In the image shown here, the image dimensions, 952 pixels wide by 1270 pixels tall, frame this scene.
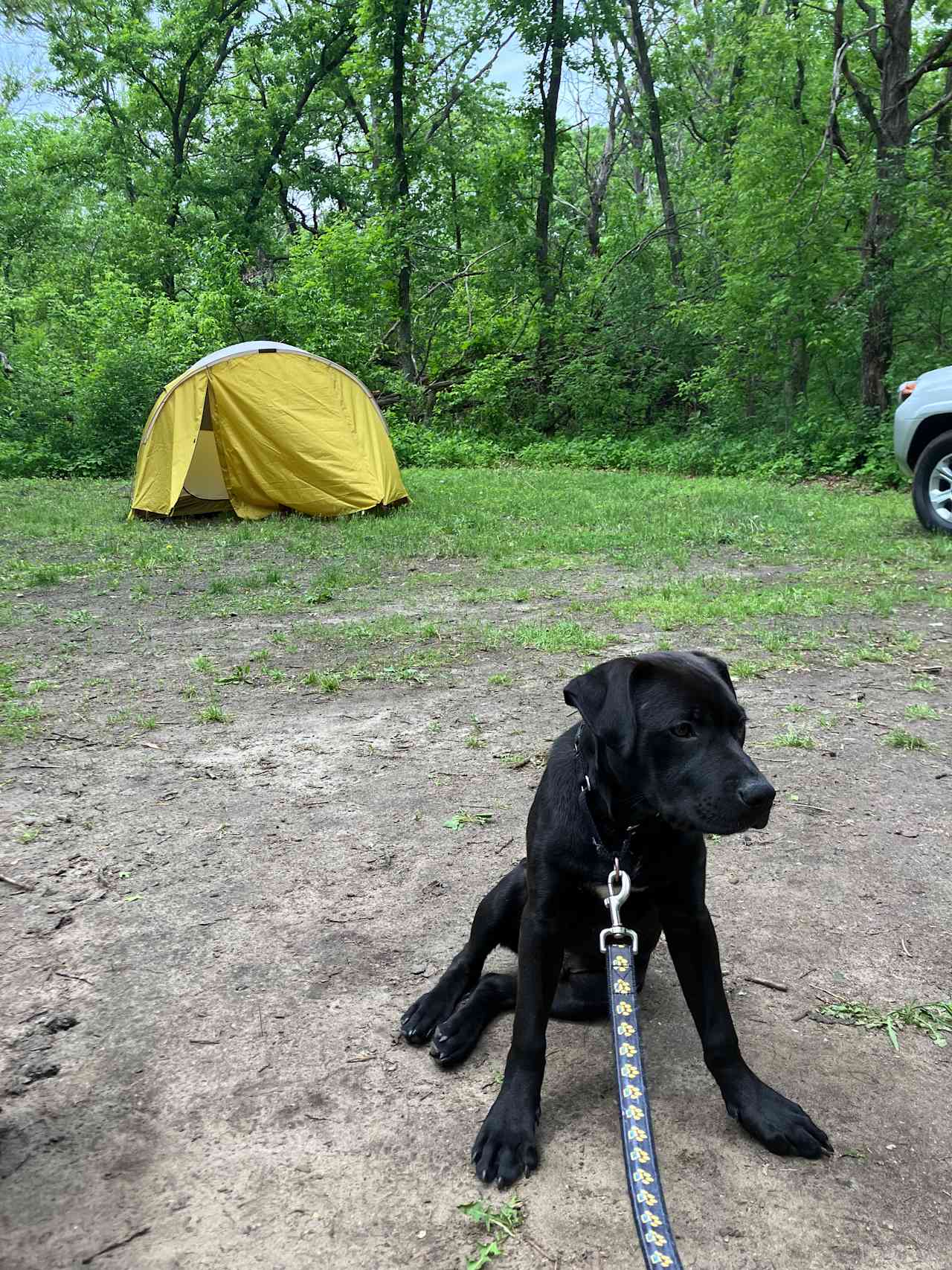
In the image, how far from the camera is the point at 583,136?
3231cm

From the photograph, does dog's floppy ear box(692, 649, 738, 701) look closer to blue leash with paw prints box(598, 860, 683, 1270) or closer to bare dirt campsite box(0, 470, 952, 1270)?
blue leash with paw prints box(598, 860, 683, 1270)

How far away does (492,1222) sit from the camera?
1.82m

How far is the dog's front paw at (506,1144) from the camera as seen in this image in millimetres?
1915

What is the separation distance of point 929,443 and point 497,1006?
774cm

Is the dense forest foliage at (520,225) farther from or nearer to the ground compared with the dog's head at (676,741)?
farther from the ground

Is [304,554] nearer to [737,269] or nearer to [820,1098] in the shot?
[820,1098]

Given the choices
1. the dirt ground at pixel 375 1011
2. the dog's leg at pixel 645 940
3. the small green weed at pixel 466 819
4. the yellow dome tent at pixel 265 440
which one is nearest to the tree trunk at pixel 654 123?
the yellow dome tent at pixel 265 440

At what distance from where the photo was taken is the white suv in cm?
844

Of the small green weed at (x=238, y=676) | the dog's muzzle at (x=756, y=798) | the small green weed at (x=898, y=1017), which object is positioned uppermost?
the dog's muzzle at (x=756, y=798)

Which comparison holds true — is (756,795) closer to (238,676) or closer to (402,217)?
(238,676)

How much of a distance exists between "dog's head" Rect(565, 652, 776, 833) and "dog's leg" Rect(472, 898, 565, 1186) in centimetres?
36

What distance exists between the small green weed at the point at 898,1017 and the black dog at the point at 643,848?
1.56 ft

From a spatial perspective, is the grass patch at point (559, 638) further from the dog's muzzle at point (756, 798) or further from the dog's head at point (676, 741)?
the dog's muzzle at point (756, 798)

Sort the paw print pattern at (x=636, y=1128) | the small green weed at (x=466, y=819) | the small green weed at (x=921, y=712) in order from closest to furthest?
the paw print pattern at (x=636, y=1128), the small green weed at (x=466, y=819), the small green weed at (x=921, y=712)
